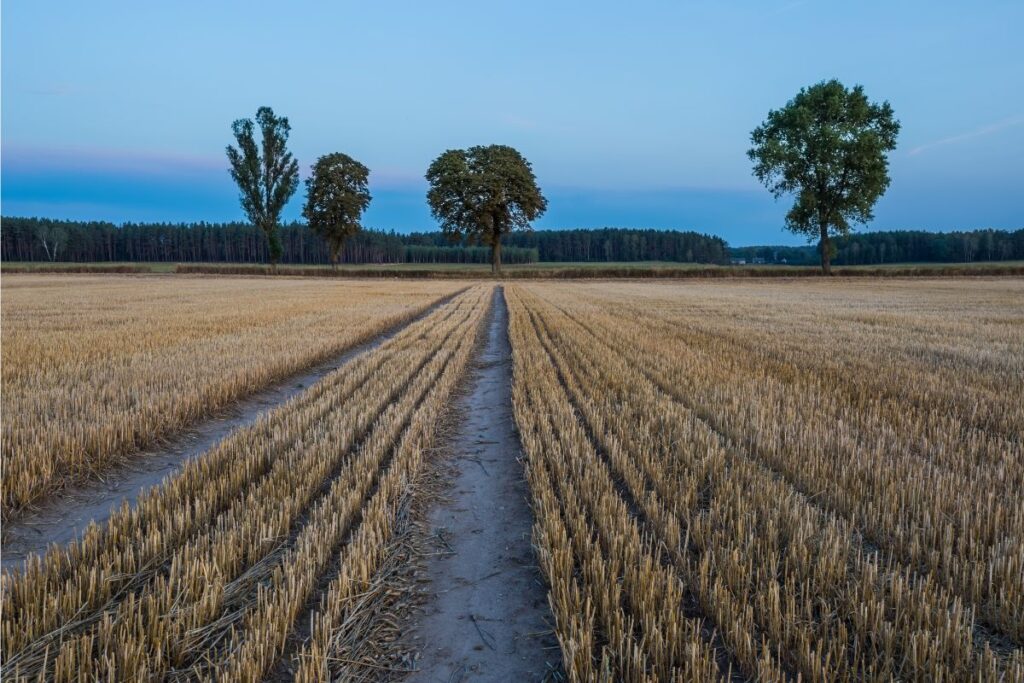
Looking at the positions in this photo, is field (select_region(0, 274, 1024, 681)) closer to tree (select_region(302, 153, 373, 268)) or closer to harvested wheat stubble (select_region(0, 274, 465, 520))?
harvested wheat stubble (select_region(0, 274, 465, 520))

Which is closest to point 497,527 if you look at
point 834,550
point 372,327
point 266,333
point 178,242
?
point 834,550

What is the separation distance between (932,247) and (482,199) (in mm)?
88002

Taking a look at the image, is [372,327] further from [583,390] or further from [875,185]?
[875,185]

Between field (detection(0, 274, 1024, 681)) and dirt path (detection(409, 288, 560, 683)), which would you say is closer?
field (detection(0, 274, 1024, 681))

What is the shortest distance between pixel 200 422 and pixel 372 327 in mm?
7951

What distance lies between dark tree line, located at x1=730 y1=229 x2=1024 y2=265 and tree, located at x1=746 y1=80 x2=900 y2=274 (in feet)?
181

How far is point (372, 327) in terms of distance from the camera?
1355cm

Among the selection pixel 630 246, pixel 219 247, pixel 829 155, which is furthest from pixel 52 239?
pixel 829 155

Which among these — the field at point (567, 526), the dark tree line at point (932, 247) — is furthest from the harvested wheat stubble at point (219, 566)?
the dark tree line at point (932, 247)

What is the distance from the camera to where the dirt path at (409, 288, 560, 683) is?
6.97ft

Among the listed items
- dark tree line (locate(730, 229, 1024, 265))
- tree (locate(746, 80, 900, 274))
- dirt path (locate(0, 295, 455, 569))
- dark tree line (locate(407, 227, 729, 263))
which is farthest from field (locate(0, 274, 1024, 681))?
dark tree line (locate(407, 227, 729, 263))

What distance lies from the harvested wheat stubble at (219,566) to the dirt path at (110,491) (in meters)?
0.27

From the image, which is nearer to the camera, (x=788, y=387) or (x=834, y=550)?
(x=834, y=550)

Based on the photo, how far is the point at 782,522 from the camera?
298 centimetres
